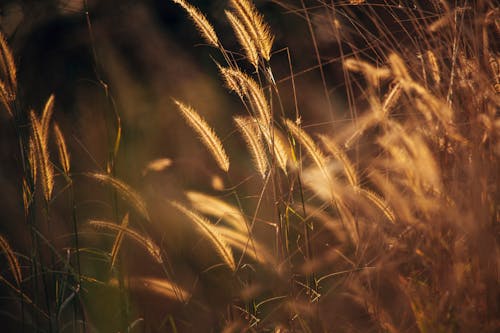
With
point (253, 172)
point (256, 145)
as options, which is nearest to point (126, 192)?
point (256, 145)

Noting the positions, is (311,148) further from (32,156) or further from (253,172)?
(253,172)

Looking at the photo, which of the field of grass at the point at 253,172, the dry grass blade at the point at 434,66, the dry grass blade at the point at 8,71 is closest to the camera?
the field of grass at the point at 253,172

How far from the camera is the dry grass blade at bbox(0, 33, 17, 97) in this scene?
1.70 m

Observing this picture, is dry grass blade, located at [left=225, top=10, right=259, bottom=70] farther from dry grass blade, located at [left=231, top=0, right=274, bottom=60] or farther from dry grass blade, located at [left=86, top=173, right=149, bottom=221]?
dry grass blade, located at [left=86, top=173, right=149, bottom=221]

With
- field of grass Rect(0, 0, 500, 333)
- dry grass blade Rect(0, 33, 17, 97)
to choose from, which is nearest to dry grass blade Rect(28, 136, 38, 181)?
field of grass Rect(0, 0, 500, 333)

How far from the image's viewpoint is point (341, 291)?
1.63m

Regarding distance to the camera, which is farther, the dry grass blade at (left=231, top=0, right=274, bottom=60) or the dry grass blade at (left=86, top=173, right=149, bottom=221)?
the dry grass blade at (left=86, top=173, right=149, bottom=221)

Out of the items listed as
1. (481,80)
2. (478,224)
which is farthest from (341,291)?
(481,80)

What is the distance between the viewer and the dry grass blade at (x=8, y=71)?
170 centimetres

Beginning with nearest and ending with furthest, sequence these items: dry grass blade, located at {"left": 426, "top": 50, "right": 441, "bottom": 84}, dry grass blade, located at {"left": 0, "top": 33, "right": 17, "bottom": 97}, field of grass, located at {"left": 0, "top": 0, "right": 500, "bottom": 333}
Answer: field of grass, located at {"left": 0, "top": 0, "right": 500, "bottom": 333} → dry grass blade, located at {"left": 426, "top": 50, "right": 441, "bottom": 84} → dry grass blade, located at {"left": 0, "top": 33, "right": 17, "bottom": 97}

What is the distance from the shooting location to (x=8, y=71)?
1718 millimetres

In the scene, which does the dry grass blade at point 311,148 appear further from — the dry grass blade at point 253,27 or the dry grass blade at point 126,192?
the dry grass blade at point 126,192

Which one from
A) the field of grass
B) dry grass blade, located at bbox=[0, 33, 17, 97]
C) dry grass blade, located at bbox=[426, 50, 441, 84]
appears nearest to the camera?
the field of grass

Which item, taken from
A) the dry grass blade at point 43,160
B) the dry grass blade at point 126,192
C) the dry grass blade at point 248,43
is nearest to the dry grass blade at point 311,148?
the dry grass blade at point 248,43
